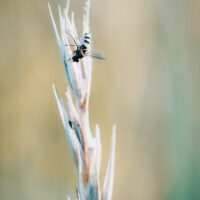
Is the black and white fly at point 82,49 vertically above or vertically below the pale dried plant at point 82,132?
above

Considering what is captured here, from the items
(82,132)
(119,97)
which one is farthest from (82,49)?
(119,97)

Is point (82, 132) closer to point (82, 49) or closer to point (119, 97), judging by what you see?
point (82, 49)

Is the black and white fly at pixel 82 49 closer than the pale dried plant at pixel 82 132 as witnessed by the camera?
No

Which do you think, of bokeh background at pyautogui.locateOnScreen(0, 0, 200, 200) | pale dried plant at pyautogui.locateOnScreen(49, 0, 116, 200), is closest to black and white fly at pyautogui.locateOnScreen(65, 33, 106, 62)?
pale dried plant at pyautogui.locateOnScreen(49, 0, 116, 200)

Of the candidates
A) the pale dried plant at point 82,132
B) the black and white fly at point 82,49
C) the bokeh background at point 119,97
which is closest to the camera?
the pale dried plant at point 82,132

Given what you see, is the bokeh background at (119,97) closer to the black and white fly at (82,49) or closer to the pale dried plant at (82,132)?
the black and white fly at (82,49)

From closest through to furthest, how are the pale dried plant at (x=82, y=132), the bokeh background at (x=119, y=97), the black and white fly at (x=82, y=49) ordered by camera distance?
the pale dried plant at (x=82, y=132) < the black and white fly at (x=82, y=49) < the bokeh background at (x=119, y=97)

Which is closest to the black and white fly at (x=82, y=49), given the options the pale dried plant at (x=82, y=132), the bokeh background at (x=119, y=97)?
the pale dried plant at (x=82, y=132)

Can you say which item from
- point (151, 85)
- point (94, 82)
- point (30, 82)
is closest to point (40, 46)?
point (30, 82)
